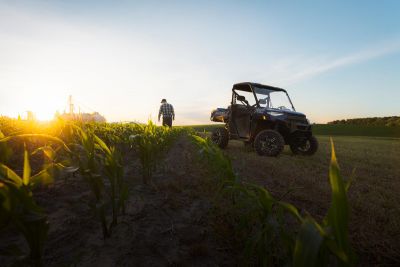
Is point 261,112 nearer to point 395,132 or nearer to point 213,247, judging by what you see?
point 213,247

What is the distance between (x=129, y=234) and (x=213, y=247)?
0.59m

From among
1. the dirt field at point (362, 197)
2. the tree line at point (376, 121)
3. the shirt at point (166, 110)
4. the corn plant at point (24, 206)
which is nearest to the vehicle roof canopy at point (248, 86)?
the dirt field at point (362, 197)

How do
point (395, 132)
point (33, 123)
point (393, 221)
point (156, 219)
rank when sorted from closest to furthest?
point (156, 219), point (393, 221), point (33, 123), point (395, 132)

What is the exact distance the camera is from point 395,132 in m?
26.7

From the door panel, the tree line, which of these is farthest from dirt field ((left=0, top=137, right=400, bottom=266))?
the tree line

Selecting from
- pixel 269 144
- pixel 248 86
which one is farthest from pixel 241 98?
pixel 269 144

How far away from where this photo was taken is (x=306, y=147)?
795 cm

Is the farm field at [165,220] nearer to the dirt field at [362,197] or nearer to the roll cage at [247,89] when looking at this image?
the dirt field at [362,197]

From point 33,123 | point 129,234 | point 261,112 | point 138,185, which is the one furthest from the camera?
point 261,112

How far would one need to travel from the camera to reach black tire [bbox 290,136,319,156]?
25.3ft

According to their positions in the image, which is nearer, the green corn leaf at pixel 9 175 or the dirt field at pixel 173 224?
the green corn leaf at pixel 9 175

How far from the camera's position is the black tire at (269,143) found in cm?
677

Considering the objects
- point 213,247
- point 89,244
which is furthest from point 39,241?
point 213,247

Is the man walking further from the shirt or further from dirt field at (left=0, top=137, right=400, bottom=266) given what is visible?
dirt field at (left=0, top=137, right=400, bottom=266)
